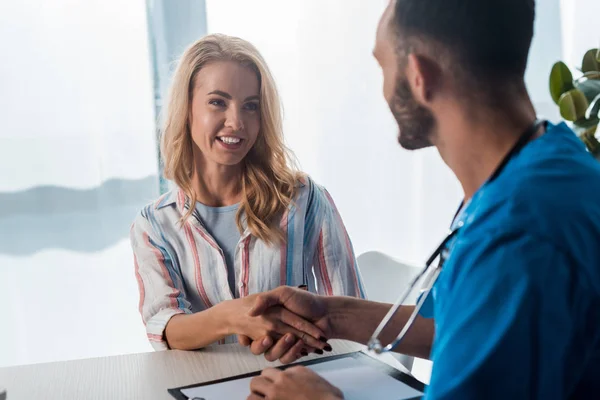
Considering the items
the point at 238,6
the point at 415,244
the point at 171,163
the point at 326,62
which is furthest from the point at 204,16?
the point at 415,244

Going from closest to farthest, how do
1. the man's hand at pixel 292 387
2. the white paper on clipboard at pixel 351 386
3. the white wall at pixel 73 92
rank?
the man's hand at pixel 292 387 < the white paper on clipboard at pixel 351 386 < the white wall at pixel 73 92

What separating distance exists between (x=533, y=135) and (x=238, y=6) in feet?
6.37

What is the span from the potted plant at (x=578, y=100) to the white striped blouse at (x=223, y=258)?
671 mm

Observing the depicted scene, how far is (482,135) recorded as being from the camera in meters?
0.88

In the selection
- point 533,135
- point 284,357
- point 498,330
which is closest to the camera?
point 498,330

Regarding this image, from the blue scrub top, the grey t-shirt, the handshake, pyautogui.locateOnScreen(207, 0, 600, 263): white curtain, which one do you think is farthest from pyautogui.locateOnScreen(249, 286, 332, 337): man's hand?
pyautogui.locateOnScreen(207, 0, 600, 263): white curtain

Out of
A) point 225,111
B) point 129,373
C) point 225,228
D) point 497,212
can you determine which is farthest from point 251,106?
point 497,212

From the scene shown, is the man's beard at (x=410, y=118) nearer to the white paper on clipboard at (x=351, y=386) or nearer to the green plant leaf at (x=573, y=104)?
the white paper on clipboard at (x=351, y=386)

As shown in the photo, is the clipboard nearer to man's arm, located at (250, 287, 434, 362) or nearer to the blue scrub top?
man's arm, located at (250, 287, 434, 362)

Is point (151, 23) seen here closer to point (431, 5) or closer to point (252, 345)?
point (252, 345)

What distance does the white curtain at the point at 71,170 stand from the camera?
94.5 inches

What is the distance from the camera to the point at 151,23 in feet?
8.40

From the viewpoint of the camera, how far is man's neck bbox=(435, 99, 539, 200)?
0.88 metres

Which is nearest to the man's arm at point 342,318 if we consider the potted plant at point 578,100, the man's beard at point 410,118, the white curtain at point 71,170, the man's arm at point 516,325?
the man's beard at point 410,118
